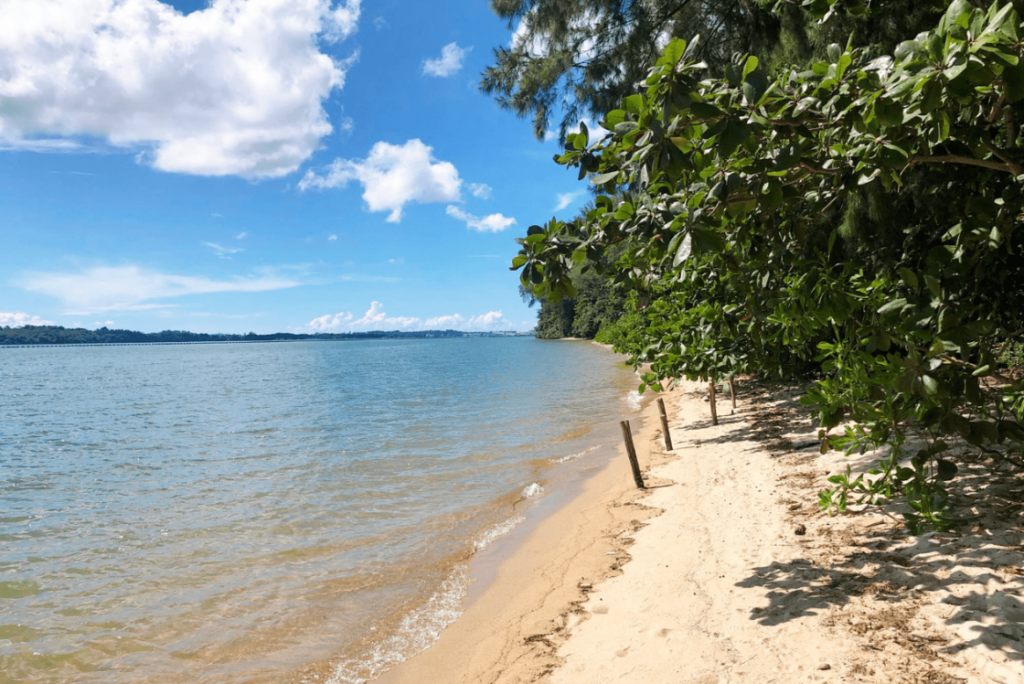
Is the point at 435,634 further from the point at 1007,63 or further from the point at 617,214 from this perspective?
the point at 1007,63

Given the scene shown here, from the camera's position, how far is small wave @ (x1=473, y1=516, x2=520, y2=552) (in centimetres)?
835

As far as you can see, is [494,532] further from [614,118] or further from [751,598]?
[614,118]

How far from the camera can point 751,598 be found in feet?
15.6

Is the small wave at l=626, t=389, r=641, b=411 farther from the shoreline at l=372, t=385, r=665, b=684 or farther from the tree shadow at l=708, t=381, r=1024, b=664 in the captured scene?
the tree shadow at l=708, t=381, r=1024, b=664

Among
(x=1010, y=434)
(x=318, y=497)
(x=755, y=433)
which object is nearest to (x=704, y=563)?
(x=1010, y=434)

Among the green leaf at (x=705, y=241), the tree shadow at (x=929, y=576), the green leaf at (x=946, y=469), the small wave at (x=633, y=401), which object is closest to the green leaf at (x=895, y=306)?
the green leaf at (x=946, y=469)

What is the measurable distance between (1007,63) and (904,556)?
3.96m

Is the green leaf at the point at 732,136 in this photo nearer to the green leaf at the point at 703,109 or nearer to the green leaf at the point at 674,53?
the green leaf at the point at 703,109

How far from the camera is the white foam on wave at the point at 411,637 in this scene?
17.5ft

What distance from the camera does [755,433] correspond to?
1092 centimetres

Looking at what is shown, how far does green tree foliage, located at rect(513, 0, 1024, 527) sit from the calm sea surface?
14.7ft

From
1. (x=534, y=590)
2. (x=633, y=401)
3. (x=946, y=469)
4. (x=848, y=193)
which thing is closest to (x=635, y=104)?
(x=848, y=193)

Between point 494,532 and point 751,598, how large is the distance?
468 centimetres

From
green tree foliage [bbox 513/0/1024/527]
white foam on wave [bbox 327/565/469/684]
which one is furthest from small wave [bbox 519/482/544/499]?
green tree foliage [bbox 513/0/1024/527]
